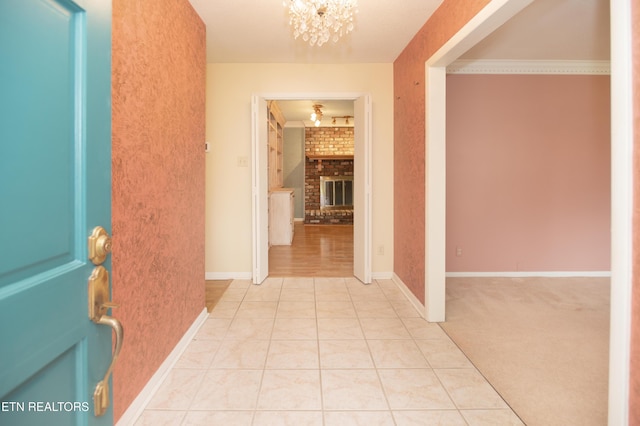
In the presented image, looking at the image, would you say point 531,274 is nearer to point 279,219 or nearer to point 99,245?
point 279,219

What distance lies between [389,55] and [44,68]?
12.0 feet

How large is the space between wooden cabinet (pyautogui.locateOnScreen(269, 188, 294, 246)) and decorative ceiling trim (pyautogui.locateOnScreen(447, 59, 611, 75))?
3534 mm

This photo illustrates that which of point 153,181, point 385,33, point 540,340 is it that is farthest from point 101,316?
point 385,33

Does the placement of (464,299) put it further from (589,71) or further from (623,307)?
(589,71)

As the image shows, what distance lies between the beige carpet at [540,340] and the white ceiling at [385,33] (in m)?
2.49

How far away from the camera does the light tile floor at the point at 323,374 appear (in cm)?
167

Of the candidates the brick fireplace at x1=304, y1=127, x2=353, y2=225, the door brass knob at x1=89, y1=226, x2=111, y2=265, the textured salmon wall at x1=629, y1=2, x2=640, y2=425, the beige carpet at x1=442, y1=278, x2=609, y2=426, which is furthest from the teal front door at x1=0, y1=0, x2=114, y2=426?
the brick fireplace at x1=304, y1=127, x2=353, y2=225

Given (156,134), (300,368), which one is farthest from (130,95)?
(300,368)

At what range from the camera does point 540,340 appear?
247 centimetres

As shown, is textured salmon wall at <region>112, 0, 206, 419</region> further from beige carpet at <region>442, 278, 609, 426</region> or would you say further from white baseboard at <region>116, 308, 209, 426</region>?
beige carpet at <region>442, 278, 609, 426</region>

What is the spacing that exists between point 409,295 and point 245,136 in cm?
249

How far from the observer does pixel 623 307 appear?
1.09 metres

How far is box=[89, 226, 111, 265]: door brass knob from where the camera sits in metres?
0.76

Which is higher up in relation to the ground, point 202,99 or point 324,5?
point 324,5
